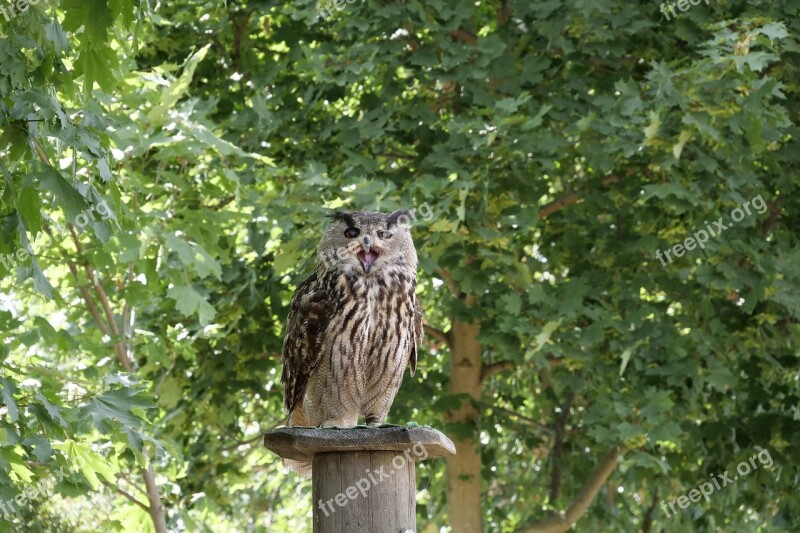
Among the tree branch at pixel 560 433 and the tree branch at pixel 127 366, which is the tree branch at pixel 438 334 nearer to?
the tree branch at pixel 560 433

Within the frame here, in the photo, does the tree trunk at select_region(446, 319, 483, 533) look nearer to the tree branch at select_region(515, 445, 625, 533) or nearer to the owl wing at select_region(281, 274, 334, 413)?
the tree branch at select_region(515, 445, 625, 533)

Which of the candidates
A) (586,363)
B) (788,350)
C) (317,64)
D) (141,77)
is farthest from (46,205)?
(788,350)

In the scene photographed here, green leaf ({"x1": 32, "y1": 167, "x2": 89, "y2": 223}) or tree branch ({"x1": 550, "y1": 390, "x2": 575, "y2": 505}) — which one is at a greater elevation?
tree branch ({"x1": 550, "y1": 390, "x2": 575, "y2": 505})

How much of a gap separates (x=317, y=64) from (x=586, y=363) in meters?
2.38

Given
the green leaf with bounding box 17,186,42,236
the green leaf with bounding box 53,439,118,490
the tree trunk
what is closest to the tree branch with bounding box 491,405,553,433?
the tree trunk

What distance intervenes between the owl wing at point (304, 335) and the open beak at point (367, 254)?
7.3 inches

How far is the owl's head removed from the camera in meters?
4.51

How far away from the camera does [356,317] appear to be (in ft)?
14.7

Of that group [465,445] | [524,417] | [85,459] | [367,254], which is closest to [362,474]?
[367,254]

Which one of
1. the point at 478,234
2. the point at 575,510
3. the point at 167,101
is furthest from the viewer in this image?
the point at 575,510

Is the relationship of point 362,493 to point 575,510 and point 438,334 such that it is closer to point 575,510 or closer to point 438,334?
point 438,334

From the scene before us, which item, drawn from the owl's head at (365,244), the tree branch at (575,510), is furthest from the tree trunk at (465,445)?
the owl's head at (365,244)

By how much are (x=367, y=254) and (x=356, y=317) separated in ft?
0.78

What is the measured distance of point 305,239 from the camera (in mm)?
6531
